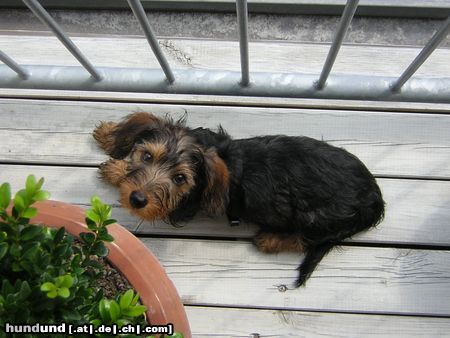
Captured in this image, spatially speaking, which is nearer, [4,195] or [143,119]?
[4,195]

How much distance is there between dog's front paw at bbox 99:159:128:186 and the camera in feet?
7.84

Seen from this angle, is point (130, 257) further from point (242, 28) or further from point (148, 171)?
point (242, 28)

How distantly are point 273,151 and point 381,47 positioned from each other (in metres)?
1.00

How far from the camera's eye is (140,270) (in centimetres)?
176

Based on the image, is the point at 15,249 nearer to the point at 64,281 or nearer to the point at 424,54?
the point at 64,281

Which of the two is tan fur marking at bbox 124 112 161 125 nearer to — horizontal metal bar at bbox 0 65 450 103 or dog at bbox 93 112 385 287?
dog at bbox 93 112 385 287

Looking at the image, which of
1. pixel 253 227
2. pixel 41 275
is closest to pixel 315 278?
pixel 253 227

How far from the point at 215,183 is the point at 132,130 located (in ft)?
1.44

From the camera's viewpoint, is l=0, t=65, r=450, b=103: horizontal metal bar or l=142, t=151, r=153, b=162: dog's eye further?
l=142, t=151, r=153, b=162: dog's eye

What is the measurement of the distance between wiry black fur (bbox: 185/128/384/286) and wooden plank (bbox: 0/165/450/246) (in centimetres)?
9

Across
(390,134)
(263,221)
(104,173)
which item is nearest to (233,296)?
(263,221)

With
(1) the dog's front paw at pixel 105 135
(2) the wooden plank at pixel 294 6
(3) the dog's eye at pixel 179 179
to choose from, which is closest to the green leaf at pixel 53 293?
(3) the dog's eye at pixel 179 179

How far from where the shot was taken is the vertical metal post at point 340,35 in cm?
160

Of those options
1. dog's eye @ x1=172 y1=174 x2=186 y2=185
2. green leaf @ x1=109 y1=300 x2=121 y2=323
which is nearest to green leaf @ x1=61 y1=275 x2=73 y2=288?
green leaf @ x1=109 y1=300 x2=121 y2=323
